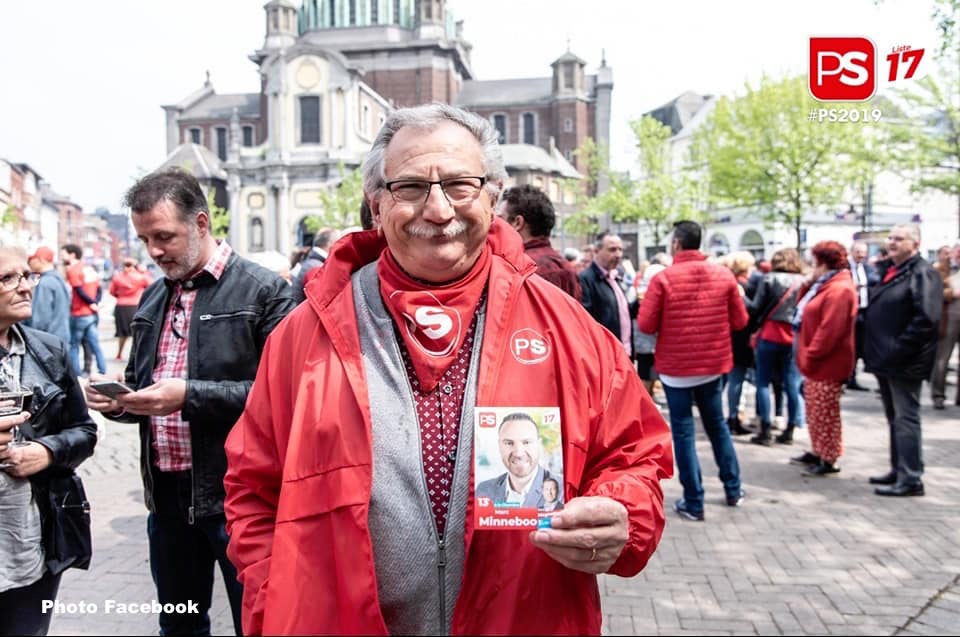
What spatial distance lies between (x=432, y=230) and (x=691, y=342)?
4203 millimetres

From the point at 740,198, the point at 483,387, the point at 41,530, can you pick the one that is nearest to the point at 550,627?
the point at 483,387

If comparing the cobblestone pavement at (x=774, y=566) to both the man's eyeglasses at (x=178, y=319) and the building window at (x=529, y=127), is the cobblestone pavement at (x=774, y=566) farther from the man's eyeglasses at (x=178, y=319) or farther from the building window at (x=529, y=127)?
the building window at (x=529, y=127)

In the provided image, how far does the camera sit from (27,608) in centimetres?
277

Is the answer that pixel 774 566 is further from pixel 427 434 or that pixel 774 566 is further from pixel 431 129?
pixel 431 129

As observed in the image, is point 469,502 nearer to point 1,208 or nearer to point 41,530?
point 41,530

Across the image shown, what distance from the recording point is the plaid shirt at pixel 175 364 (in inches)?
119

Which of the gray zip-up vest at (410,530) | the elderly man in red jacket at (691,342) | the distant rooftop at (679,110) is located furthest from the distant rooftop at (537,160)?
the gray zip-up vest at (410,530)

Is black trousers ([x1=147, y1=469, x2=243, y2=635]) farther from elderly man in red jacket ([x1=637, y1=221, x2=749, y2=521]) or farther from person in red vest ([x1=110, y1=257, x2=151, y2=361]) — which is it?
person in red vest ([x1=110, y1=257, x2=151, y2=361])

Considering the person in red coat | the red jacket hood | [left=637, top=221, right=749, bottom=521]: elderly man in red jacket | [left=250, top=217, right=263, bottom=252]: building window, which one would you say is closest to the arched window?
[left=250, top=217, right=263, bottom=252]: building window

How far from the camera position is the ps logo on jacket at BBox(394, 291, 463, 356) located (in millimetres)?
1882

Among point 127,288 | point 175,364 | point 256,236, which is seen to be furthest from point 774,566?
point 256,236

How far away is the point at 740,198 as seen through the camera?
60.2ft

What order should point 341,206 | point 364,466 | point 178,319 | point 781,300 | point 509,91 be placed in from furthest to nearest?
point 509,91, point 341,206, point 781,300, point 178,319, point 364,466

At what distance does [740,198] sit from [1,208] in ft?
56.8
